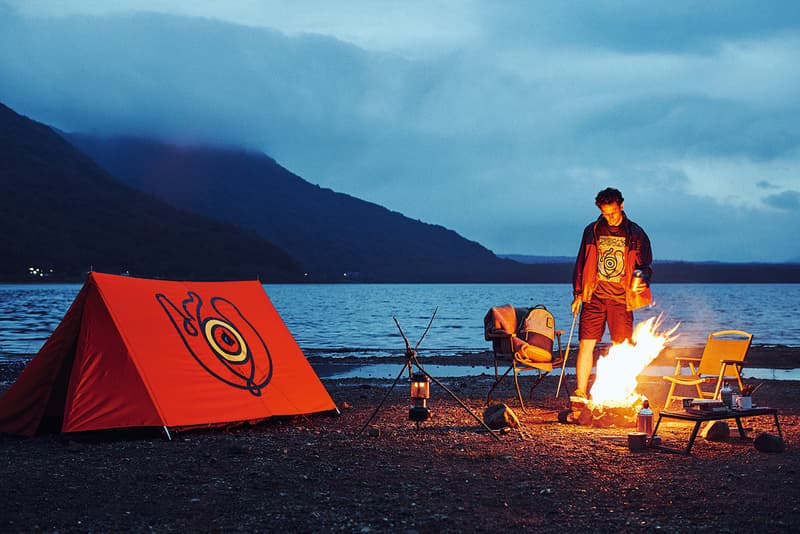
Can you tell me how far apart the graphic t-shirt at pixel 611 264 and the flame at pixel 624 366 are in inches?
18.7

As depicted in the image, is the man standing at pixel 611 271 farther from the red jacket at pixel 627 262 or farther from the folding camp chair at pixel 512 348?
the folding camp chair at pixel 512 348

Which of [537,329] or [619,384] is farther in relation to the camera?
[537,329]

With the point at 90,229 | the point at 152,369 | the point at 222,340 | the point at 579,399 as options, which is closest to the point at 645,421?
the point at 579,399

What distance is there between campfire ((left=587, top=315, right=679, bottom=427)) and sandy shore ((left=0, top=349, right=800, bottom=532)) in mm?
218

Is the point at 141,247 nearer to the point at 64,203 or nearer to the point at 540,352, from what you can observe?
the point at 64,203

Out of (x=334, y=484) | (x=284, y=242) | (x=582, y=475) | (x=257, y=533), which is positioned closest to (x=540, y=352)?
(x=582, y=475)

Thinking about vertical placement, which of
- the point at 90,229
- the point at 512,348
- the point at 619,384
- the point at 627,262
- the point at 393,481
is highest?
the point at 90,229

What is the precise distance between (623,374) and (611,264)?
1.19 meters

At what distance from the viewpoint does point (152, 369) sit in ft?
24.8

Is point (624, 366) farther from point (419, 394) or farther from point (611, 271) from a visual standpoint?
point (419, 394)

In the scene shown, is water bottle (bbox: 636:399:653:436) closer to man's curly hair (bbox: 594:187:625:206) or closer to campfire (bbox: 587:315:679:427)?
campfire (bbox: 587:315:679:427)

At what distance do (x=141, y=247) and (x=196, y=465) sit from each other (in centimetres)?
13681

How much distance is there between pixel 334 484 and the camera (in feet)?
19.0

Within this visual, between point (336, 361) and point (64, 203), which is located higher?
point (64, 203)
